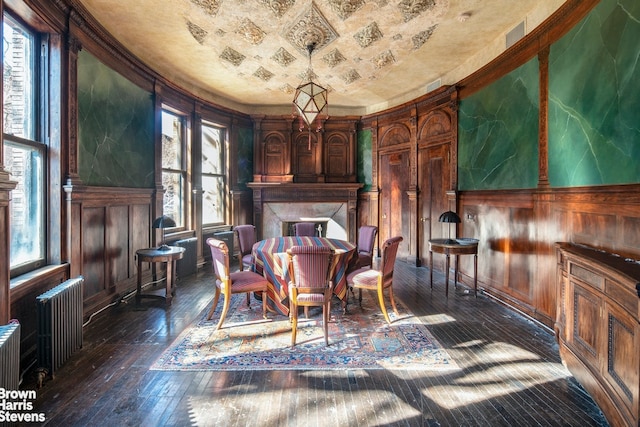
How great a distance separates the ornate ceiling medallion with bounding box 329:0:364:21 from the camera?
12.0 feet

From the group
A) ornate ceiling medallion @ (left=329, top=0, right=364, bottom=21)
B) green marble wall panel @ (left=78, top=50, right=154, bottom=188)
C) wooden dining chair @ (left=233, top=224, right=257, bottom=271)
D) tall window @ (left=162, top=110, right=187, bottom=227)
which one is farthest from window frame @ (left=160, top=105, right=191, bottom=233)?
ornate ceiling medallion @ (left=329, top=0, right=364, bottom=21)

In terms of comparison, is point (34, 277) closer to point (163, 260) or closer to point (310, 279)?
point (163, 260)

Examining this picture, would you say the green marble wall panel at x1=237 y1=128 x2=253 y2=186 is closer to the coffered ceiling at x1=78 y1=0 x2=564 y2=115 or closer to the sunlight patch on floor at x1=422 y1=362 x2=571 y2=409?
the coffered ceiling at x1=78 y1=0 x2=564 y2=115

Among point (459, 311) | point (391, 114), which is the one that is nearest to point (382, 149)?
point (391, 114)

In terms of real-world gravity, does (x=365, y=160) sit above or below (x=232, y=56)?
below

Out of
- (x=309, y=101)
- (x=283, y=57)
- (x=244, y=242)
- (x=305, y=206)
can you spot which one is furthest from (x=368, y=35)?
(x=305, y=206)

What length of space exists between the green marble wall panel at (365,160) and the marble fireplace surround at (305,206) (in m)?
0.30

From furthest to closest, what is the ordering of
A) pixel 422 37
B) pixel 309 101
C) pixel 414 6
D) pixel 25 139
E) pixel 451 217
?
pixel 451 217, pixel 422 37, pixel 309 101, pixel 414 6, pixel 25 139

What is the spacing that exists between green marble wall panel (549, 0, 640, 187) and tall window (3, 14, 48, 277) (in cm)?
486

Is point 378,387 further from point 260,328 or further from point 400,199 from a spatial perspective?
point 400,199

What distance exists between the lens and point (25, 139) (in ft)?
10.1

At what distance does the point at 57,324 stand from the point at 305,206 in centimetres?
547

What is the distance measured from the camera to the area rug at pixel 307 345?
2828mm

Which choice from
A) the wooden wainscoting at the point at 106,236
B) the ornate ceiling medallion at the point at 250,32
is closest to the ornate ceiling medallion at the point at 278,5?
the ornate ceiling medallion at the point at 250,32
